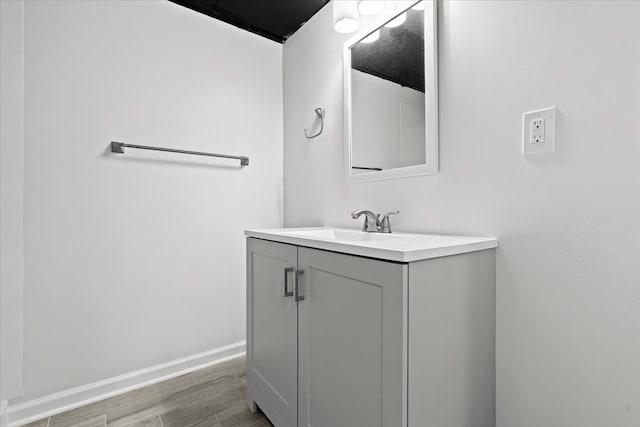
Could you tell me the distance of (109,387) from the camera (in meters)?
1.56

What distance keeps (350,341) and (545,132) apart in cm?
83

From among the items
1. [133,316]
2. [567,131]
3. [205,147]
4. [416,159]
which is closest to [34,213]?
[133,316]

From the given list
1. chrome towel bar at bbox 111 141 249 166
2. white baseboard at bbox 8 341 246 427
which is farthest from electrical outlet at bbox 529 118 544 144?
white baseboard at bbox 8 341 246 427

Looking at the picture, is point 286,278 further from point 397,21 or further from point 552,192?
point 397,21

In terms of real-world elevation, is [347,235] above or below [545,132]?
below

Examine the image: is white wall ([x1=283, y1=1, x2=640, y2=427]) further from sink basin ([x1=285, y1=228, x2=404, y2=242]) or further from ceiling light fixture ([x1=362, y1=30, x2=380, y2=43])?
ceiling light fixture ([x1=362, y1=30, x2=380, y2=43])

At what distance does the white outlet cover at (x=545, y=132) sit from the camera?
0.91 metres

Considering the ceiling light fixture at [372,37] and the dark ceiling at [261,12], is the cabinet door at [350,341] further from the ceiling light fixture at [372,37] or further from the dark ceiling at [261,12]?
the dark ceiling at [261,12]

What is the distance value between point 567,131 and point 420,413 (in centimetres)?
86

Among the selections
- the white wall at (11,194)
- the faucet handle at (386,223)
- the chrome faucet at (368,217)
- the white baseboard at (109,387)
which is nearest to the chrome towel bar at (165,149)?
the white wall at (11,194)

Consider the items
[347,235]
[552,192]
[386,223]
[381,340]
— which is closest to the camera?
[381,340]

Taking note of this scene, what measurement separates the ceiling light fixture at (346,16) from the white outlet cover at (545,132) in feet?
3.16

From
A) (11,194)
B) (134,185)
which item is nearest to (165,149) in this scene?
(134,185)

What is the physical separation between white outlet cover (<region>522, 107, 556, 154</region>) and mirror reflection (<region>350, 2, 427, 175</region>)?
1.18 ft
